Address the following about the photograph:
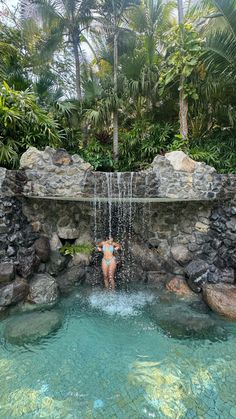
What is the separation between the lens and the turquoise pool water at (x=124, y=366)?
2768 mm

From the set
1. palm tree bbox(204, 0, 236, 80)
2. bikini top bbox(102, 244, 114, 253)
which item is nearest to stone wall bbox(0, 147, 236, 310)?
bikini top bbox(102, 244, 114, 253)

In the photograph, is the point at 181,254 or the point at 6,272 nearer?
the point at 6,272

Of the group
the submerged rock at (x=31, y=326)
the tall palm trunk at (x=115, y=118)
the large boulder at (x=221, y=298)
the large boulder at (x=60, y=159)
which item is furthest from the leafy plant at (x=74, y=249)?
the tall palm trunk at (x=115, y=118)

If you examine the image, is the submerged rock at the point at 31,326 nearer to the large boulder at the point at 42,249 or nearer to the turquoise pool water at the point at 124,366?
the turquoise pool water at the point at 124,366

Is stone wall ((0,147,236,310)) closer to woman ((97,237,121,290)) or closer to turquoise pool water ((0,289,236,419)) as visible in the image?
woman ((97,237,121,290))

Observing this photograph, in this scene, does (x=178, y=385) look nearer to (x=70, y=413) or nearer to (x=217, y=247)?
(x=70, y=413)

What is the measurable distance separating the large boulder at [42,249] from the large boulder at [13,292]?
2.53 ft

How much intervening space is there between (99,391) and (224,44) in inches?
302

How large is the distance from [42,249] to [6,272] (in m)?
1.07

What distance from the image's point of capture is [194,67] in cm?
714

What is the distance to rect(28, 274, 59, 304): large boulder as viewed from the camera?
199 inches

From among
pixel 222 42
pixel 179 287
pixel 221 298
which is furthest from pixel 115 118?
pixel 221 298

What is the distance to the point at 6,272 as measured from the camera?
16.0 feet

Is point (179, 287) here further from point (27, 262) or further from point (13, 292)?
point (13, 292)
